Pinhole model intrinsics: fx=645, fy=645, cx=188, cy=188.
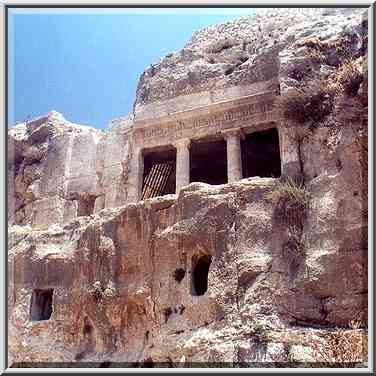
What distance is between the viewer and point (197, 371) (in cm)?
804

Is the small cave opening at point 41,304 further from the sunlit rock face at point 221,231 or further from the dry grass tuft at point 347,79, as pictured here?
the dry grass tuft at point 347,79

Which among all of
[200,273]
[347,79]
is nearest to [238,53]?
[347,79]

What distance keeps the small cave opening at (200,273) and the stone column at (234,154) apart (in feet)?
10.0

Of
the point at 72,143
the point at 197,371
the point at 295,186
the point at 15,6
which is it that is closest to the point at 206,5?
the point at 15,6

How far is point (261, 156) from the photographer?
17.3 m

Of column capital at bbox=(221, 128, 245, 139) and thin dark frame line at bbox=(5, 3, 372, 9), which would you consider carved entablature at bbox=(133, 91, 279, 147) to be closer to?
column capital at bbox=(221, 128, 245, 139)

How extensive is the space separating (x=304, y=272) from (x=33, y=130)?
38.6 feet

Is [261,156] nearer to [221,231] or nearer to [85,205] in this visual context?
[85,205]

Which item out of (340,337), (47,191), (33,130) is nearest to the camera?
(340,337)

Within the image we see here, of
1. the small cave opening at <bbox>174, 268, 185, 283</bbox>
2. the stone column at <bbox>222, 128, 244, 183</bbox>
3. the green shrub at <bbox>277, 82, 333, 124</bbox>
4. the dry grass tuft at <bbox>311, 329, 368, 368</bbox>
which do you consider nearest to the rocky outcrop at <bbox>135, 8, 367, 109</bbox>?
the green shrub at <bbox>277, 82, 333, 124</bbox>

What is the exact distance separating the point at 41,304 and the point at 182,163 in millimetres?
4811

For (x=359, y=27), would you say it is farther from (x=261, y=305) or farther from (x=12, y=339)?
(x=12, y=339)

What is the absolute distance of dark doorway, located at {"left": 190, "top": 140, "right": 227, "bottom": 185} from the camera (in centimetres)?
1683

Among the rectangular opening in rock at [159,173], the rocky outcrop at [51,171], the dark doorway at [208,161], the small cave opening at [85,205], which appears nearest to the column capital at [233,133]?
the dark doorway at [208,161]
